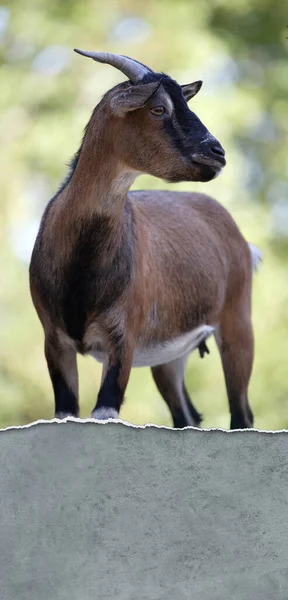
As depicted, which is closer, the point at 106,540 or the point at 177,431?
the point at 106,540

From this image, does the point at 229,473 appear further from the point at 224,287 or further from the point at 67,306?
the point at 224,287

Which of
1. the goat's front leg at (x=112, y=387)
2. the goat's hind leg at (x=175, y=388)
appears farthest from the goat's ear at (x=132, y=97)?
the goat's hind leg at (x=175, y=388)

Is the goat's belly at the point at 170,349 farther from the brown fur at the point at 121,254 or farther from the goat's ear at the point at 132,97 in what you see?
the goat's ear at the point at 132,97

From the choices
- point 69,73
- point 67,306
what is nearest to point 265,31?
point 69,73

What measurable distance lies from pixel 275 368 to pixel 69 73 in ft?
10.6

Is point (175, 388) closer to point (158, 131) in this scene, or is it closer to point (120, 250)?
point (120, 250)

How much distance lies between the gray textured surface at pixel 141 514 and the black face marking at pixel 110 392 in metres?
0.37

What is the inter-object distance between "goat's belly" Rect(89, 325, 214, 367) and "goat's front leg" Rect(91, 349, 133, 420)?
0.23 meters

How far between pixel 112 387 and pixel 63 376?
1.17ft

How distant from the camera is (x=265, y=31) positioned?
10367 millimetres

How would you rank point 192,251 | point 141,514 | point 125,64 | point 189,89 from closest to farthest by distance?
point 141,514
point 125,64
point 189,89
point 192,251

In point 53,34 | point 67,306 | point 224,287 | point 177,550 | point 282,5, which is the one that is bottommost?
point 177,550

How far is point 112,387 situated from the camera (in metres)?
4.30

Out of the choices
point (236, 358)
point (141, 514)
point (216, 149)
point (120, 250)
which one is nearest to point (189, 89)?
point (216, 149)
